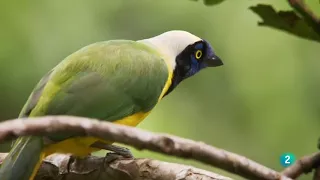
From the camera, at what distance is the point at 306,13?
493mm

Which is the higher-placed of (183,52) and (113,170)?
(183,52)

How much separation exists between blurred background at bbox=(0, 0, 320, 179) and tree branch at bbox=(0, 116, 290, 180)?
1.14 meters

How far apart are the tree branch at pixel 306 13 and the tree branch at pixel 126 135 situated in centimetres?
12

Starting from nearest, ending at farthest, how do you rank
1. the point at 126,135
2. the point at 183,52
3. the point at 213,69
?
the point at 126,135 → the point at 183,52 → the point at 213,69

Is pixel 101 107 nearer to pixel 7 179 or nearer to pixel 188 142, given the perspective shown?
pixel 7 179

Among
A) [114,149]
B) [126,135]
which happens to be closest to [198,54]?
[114,149]

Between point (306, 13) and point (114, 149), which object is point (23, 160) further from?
point (306, 13)

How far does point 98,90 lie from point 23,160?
166 millimetres

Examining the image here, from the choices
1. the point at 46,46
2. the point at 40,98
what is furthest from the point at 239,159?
the point at 46,46

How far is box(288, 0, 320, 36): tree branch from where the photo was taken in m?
0.49

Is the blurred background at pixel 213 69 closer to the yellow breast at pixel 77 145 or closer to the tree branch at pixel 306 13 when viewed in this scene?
the yellow breast at pixel 77 145

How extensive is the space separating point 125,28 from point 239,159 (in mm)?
1239

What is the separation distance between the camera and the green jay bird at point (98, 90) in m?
0.89

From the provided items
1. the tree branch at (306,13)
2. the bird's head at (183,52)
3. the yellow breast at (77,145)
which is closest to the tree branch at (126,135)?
the tree branch at (306,13)
